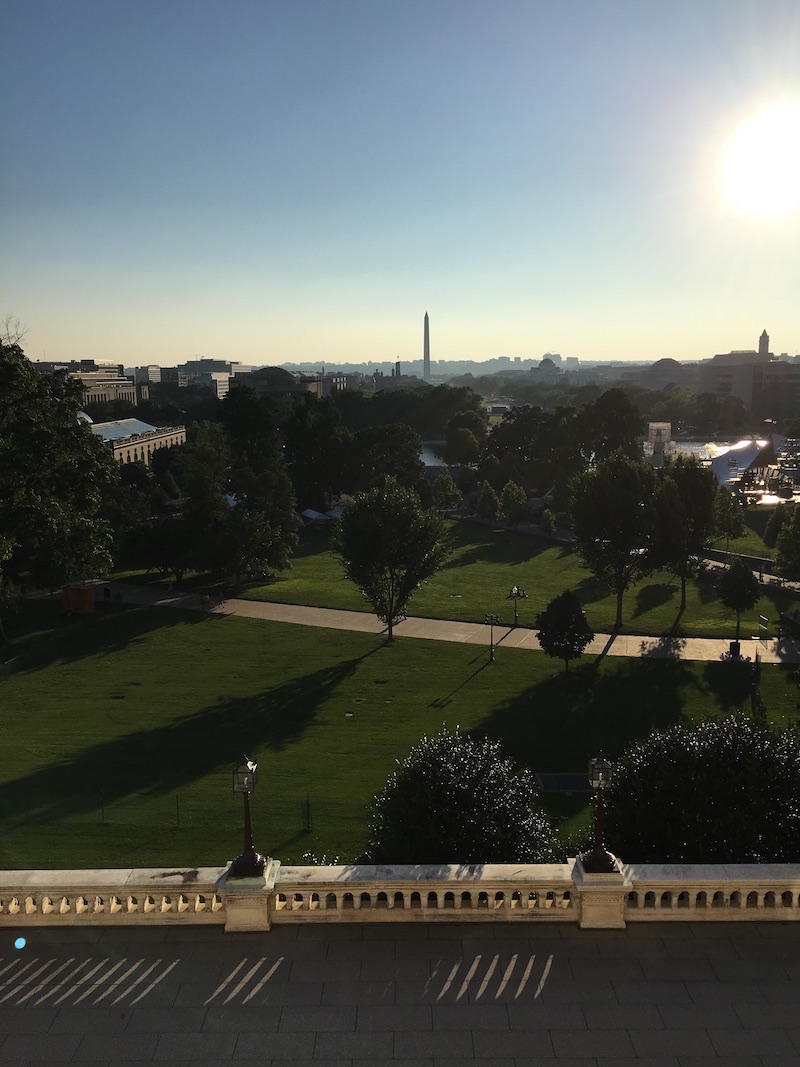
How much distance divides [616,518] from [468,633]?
30.8 ft

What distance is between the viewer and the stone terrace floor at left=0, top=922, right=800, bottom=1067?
8805 mm

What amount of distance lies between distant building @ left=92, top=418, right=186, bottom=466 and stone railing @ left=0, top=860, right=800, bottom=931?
81.9m

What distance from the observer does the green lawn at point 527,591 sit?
140 ft

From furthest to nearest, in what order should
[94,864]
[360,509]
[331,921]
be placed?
[360,509]
[94,864]
[331,921]

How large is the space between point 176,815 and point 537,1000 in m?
14.2

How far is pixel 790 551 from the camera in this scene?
42.9m

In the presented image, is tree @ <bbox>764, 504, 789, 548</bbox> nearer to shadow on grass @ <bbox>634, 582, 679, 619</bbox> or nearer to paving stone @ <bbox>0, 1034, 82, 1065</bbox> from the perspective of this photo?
shadow on grass @ <bbox>634, 582, 679, 619</bbox>

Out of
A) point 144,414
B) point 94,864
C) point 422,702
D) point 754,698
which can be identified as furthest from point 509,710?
point 144,414

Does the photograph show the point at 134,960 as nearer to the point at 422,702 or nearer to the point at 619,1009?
the point at 619,1009

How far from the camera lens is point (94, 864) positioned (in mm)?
18781

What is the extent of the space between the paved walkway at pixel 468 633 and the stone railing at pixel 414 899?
26430 millimetres

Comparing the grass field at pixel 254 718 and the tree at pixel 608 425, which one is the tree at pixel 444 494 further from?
the grass field at pixel 254 718

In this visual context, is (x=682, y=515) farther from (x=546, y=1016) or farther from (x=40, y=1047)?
(x=40, y=1047)

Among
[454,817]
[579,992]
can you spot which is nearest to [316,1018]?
[579,992]
